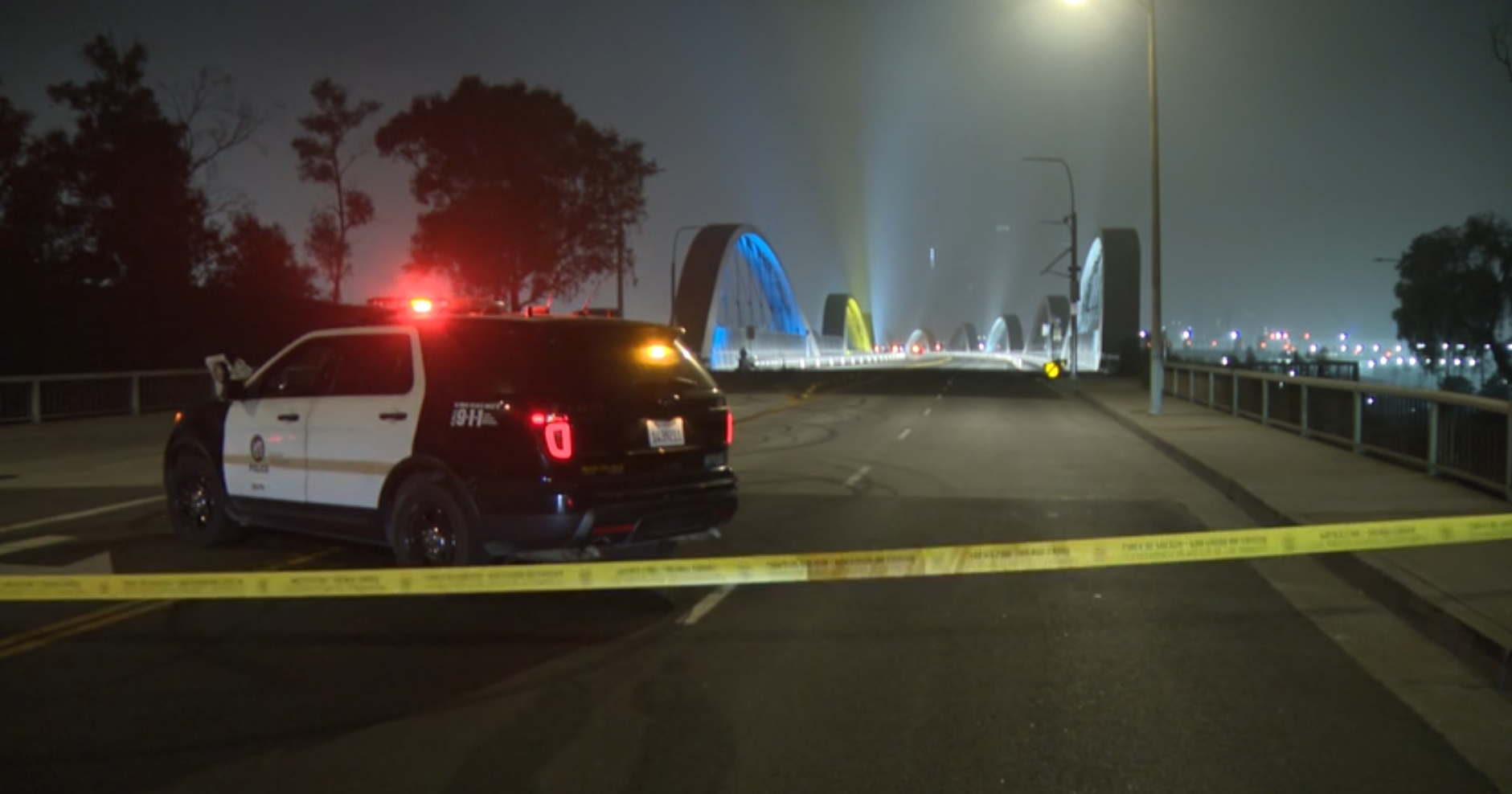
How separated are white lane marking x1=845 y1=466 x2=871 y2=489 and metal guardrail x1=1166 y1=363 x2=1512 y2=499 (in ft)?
20.5

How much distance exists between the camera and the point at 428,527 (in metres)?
9.11

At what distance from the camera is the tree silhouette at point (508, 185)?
175ft

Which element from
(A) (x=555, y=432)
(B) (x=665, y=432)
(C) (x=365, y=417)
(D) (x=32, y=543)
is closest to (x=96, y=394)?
(D) (x=32, y=543)

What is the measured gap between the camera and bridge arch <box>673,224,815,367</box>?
85.9m

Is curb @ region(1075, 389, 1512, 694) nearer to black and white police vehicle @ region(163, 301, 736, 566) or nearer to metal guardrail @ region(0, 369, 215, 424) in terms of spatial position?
black and white police vehicle @ region(163, 301, 736, 566)

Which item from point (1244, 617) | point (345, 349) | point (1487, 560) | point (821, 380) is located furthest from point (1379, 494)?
point (821, 380)

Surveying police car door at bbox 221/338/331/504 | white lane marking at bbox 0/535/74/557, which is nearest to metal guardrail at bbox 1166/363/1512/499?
police car door at bbox 221/338/331/504

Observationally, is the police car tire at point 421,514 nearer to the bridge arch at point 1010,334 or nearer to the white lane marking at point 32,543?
the white lane marking at point 32,543

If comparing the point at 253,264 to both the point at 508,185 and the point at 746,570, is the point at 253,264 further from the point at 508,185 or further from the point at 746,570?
the point at 746,570

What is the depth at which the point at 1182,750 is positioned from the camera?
19.2ft

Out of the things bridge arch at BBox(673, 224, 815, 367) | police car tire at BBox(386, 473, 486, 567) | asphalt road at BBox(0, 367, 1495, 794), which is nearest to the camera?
asphalt road at BBox(0, 367, 1495, 794)

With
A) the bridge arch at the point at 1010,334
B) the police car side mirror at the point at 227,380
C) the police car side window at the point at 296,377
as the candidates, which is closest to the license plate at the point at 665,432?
the police car side window at the point at 296,377

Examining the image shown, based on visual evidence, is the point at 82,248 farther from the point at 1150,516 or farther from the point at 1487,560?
the point at 1487,560

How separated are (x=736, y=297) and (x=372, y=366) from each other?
286 feet
